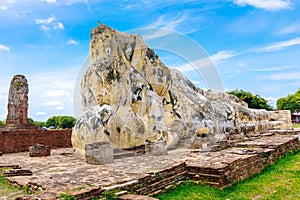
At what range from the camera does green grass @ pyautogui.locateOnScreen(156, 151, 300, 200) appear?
4.62 metres

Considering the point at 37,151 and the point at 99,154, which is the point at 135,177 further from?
A: the point at 37,151

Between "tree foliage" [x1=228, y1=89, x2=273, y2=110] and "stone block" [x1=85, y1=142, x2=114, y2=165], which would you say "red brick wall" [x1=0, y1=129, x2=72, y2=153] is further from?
"tree foliage" [x1=228, y1=89, x2=273, y2=110]

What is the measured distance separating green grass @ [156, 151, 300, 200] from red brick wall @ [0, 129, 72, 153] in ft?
31.9

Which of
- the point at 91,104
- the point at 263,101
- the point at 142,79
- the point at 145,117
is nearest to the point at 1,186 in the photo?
the point at 91,104

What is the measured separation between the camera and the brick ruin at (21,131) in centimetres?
1226

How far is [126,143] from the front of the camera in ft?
30.8

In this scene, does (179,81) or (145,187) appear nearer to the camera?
(145,187)

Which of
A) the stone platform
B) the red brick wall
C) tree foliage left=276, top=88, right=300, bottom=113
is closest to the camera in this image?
the stone platform

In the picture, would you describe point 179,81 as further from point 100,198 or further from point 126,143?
point 100,198

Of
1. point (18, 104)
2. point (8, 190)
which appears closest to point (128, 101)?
point (8, 190)

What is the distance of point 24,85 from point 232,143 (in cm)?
1235

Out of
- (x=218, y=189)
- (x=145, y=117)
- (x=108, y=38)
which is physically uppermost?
(x=108, y=38)

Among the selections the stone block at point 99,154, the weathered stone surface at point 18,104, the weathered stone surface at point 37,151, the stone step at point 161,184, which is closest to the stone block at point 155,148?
the stone block at point 99,154

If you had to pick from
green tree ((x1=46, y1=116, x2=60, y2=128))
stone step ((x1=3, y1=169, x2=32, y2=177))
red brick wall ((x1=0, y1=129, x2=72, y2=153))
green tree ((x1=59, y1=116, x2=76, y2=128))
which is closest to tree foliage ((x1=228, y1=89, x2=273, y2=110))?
green tree ((x1=59, y1=116, x2=76, y2=128))
